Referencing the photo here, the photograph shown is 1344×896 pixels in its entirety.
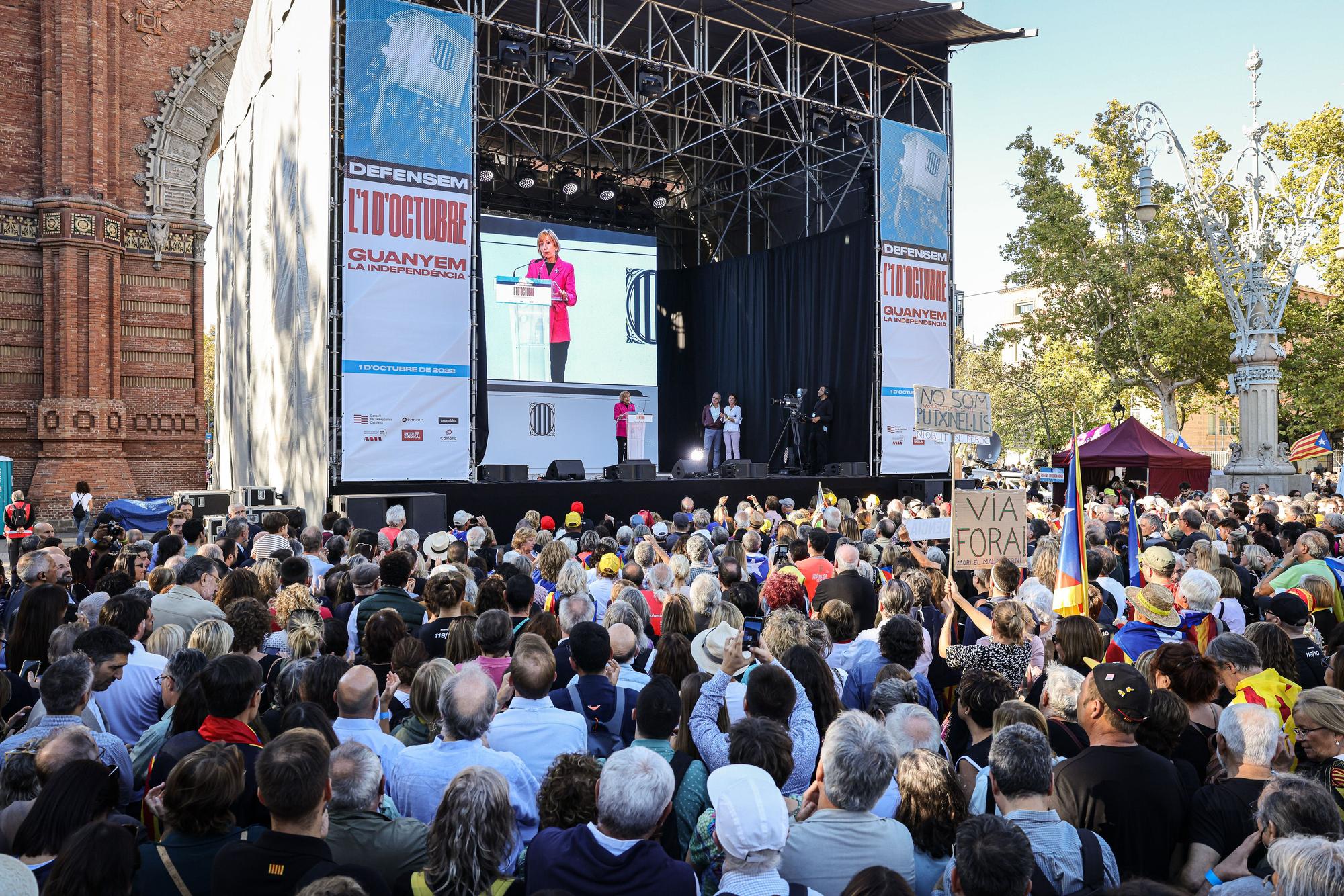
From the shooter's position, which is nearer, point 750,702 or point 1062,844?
point 1062,844

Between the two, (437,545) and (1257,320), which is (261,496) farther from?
(1257,320)

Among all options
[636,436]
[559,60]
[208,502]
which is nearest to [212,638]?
[208,502]

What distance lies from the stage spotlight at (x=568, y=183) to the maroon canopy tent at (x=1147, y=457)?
1106cm

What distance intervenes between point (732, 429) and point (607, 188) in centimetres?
593

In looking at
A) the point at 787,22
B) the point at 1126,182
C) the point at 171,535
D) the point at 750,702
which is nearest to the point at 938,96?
the point at 787,22

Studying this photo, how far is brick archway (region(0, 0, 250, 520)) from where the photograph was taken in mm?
17594

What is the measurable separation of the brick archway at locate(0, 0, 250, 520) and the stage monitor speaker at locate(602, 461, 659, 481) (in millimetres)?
9504

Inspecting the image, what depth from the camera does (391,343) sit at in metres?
13.0

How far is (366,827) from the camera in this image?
262cm

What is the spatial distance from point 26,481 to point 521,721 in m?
18.2

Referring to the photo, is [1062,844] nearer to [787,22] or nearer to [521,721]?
[521,721]

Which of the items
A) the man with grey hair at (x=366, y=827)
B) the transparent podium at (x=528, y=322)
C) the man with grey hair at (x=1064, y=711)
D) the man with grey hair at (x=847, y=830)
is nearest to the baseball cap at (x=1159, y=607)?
the man with grey hair at (x=1064, y=711)

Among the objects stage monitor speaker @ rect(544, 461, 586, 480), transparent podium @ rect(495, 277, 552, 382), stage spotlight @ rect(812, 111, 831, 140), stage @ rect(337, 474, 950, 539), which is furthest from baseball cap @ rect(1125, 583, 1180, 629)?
transparent podium @ rect(495, 277, 552, 382)

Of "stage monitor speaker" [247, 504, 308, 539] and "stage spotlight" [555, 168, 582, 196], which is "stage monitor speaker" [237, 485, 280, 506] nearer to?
"stage monitor speaker" [247, 504, 308, 539]
